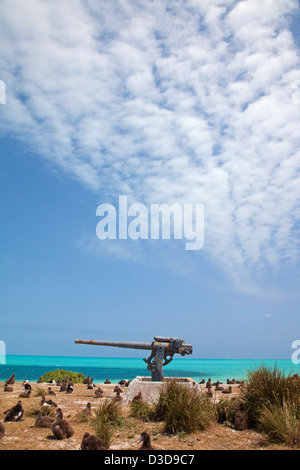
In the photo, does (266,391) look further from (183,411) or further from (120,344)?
(120,344)

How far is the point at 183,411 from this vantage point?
873cm

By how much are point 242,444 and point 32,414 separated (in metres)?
6.64

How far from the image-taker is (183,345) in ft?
48.5

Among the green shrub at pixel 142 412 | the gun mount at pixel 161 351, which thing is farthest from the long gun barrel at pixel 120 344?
the green shrub at pixel 142 412

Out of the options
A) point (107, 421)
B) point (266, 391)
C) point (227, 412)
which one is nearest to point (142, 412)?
point (107, 421)

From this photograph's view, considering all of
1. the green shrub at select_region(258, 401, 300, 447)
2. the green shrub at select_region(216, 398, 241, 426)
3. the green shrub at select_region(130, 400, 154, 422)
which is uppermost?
the green shrub at select_region(258, 401, 300, 447)

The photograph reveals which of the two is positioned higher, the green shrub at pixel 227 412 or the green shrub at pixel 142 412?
the green shrub at pixel 227 412

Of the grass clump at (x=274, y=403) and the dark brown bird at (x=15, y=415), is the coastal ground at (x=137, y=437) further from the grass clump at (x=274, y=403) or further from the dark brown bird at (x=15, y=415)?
the grass clump at (x=274, y=403)

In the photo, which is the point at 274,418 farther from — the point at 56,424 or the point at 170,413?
the point at 56,424

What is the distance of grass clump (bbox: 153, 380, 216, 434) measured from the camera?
8.56 metres

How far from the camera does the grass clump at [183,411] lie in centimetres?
856

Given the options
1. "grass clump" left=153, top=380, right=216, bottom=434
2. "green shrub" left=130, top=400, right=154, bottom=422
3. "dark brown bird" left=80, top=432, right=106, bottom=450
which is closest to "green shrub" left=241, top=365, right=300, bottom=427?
"grass clump" left=153, top=380, right=216, bottom=434

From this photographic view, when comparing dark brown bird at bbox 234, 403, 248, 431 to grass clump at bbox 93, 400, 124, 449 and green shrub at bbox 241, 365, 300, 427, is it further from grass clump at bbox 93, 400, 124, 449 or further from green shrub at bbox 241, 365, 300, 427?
grass clump at bbox 93, 400, 124, 449
